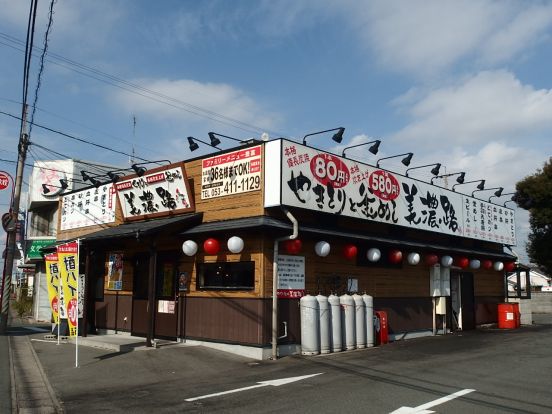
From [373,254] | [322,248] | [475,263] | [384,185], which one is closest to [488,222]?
[475,263]

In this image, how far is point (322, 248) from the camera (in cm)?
Result: 1291

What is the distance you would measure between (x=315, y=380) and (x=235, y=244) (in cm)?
389

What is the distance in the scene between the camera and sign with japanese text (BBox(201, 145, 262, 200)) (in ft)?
41.6

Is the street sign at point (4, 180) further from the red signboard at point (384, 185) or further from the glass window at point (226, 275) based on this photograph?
the red signboard at point (384, 185)

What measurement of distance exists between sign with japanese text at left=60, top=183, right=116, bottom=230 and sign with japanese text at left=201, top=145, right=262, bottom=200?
519cm

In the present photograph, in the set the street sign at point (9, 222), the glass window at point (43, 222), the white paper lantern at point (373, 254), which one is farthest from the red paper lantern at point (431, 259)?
the glass window at point (43, 222)

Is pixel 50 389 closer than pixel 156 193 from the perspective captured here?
Yes

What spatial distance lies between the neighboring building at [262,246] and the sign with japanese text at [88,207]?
0.46 m

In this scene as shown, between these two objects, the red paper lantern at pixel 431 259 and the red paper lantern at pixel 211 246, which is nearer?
the red paper lantern at pixel 211 246

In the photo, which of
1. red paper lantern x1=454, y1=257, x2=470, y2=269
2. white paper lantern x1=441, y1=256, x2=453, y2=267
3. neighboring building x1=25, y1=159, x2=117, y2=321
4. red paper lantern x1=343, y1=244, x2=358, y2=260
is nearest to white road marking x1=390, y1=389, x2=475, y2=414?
red paper lantern x1=343, y1=244, x2=358, y2=260

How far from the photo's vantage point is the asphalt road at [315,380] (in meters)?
7.59

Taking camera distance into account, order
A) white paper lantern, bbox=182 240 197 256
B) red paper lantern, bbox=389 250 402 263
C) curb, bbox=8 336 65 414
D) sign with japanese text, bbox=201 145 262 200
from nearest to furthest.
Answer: curb, bbox=8 336 65 414 < sign with japanese text, bbox=201 145 262 200 < white paper lantern, bbox=182 240 197 256 < red paper lantern, bbox=389 250 402 263

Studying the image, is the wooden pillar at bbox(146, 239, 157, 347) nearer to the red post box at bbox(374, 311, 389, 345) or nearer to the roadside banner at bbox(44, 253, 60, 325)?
the roadside banner at bbox(44, 253, 60, 325)

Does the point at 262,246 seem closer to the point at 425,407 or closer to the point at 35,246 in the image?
the point at 425,407
